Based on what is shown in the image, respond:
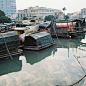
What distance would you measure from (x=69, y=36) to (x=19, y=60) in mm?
10622

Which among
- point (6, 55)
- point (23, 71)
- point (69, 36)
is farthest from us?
point (69, 36)

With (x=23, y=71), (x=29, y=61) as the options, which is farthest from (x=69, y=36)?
(x=23, y=71)

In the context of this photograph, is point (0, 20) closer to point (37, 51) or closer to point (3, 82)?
point (37, 51)

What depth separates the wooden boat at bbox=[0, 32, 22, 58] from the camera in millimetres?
9034

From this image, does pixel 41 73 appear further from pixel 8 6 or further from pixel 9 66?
pixel 8 6

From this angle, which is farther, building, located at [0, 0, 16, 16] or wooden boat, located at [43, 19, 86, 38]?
building, located at [0, 0, 16, 16]

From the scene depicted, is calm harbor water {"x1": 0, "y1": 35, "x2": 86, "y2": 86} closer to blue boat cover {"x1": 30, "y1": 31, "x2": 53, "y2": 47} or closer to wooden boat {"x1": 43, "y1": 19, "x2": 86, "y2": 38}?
blue boat cover {"x1": 30, "y1": 31, "x2": 53, "y2": 47}

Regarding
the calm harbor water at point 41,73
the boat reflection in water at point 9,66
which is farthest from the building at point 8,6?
the calm harbor water at point 41,73

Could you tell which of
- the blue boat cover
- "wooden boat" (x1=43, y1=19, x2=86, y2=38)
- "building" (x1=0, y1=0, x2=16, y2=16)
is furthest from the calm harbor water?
"building" (x1=0, y1=0, x2=16, y2=16)

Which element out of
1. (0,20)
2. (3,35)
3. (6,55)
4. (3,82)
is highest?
(0,20)

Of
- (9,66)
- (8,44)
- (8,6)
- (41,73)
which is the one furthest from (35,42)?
(8,6)

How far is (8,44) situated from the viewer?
936 centimetres

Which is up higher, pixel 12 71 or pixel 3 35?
pixel 3 35

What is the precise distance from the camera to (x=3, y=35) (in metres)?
9.40
